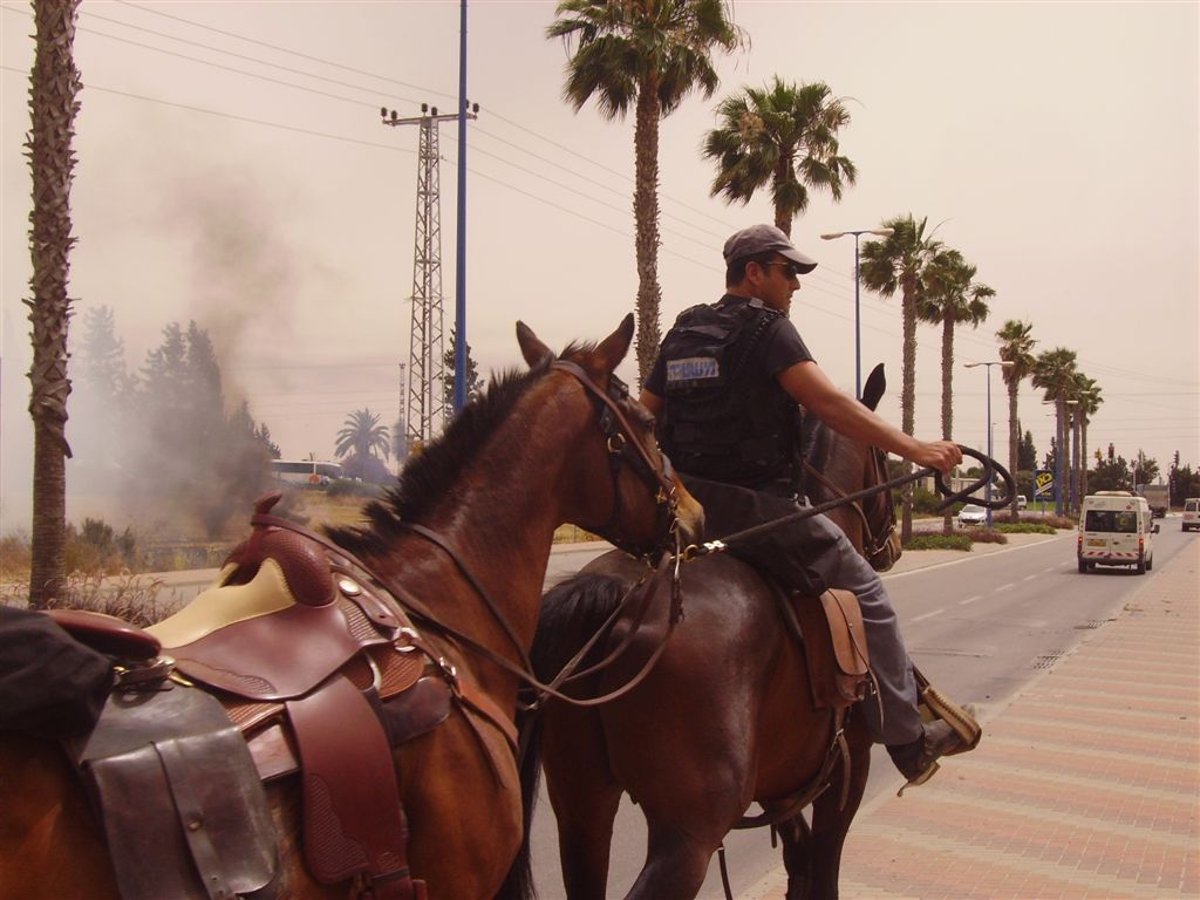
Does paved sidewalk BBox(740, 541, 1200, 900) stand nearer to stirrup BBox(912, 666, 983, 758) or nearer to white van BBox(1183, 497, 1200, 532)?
stirrup BBox(912, 666, 983, 758)

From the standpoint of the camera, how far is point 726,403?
373 cm

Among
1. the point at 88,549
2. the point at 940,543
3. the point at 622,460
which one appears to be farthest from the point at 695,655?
the point at 940,543

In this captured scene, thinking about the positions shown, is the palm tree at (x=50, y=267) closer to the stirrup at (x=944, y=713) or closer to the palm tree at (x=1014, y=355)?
the stirrup at (x=944, y=713)

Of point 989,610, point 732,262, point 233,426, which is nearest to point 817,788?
point 732,262

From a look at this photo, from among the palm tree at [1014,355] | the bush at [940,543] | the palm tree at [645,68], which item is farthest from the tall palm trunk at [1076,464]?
the palm tree at [645,68]

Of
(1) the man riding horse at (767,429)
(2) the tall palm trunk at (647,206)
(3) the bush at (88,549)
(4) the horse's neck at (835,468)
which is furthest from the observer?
(2) the tall palm trunk at (647,206)

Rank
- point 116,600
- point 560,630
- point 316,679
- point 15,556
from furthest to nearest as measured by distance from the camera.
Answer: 1. point 15,556
2. point 116,600
3. point 560,630
4. point 316,679

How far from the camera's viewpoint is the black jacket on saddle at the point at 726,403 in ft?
12.1

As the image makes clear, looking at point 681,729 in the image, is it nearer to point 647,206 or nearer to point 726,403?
point 726,403

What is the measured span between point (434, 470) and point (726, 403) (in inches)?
47.0

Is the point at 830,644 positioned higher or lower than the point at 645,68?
lower

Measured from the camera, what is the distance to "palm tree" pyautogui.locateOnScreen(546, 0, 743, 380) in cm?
2169

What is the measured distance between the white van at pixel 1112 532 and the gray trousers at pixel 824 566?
29.1 m

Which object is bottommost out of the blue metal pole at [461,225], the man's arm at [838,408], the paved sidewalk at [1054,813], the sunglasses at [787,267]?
the paved sidewalk at [1054,813]
